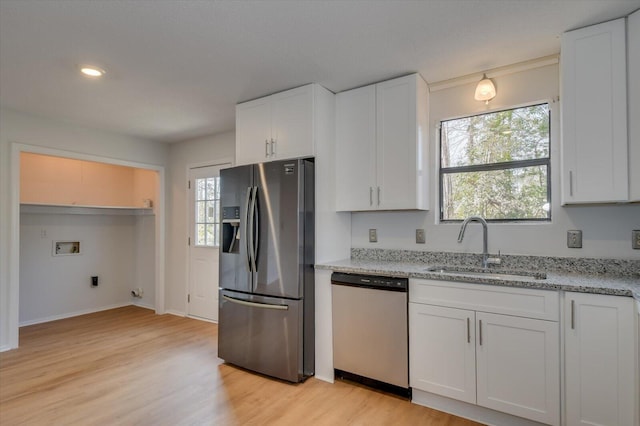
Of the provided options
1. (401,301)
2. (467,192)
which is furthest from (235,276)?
(467,192)

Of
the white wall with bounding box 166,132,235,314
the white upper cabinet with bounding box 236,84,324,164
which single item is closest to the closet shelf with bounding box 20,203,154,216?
the white wall with bounding box 166,132,235,314

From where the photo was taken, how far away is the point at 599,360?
1.78m

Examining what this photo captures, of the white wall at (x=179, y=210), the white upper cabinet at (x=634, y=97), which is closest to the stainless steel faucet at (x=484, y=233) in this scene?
the white upper cabinet at (x=634, y=97)

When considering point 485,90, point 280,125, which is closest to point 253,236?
point 280,125

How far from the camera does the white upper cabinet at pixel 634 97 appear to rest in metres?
1.87

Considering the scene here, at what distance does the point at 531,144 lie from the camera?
2.56 m

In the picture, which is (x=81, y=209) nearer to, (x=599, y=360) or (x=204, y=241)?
(x=204, y=241)

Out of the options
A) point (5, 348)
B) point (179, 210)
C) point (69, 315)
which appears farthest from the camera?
point (179, 210)

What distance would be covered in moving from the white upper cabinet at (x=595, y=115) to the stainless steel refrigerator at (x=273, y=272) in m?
1.78

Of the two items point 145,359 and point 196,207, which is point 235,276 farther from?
point 196,207

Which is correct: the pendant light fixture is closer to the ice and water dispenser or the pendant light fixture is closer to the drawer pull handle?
the drawer pull handle

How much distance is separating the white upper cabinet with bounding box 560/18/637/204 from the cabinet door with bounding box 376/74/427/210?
0.94 meters

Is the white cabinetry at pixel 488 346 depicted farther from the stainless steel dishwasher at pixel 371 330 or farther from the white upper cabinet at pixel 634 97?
the white upper cabinet at pixel 634 97

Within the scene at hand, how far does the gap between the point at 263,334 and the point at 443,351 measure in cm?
140
